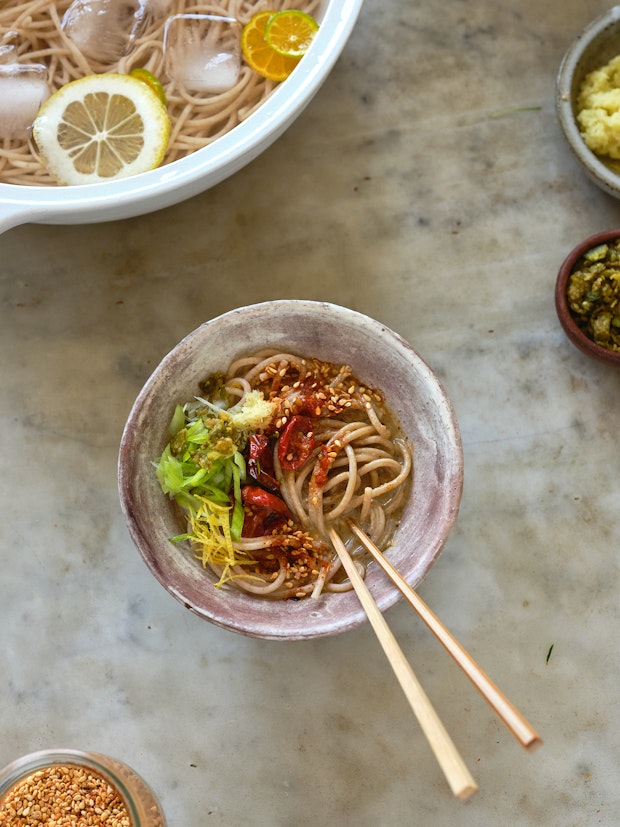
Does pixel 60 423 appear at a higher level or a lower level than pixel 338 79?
lower

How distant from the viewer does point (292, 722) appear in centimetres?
244

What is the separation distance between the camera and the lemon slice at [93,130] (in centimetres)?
220

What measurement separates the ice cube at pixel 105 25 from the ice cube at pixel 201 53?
0.30ft

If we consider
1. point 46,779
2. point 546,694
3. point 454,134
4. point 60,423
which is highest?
point 454,134

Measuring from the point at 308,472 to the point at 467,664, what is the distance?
75 cm

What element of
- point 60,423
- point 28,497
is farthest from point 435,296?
point 28,497

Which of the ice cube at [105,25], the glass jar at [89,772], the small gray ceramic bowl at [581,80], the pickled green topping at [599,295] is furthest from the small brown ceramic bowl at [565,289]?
the glass jar at [89,772]

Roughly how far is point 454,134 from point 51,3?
3.96 ft

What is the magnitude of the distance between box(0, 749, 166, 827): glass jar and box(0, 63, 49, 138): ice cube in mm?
1668

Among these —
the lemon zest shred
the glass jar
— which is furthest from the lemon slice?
the glass jar

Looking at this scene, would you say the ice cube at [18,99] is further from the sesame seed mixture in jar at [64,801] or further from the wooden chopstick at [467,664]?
the sesame seed mixture in jar at [64,801]

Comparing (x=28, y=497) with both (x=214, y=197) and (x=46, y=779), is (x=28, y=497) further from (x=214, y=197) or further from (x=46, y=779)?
(x=214, y=197)

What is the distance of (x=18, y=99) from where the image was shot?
7.32 ft

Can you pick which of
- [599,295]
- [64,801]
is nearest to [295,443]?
[599,295]
